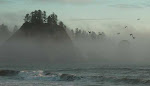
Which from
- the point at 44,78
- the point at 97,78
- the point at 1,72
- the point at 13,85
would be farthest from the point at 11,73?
the point at 13,85

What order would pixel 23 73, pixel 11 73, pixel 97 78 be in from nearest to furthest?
Result: pixel 97 78 < pixel 23 73 < pixel 11 73

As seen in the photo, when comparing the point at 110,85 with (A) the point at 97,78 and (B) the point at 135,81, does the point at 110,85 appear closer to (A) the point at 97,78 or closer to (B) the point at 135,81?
(B) the point at 135,81

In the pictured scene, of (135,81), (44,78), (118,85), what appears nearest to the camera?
(118,85)

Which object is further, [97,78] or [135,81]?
[97,78]

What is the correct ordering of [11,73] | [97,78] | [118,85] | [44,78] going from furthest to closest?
[11,73]
[44,78]
[97,78]
[118,85]

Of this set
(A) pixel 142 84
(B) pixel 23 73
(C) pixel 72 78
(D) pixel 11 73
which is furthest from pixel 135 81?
(D) pixel 11 73

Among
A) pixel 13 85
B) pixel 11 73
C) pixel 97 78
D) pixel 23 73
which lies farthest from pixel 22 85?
pixel 11 73

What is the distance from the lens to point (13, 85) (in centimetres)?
5222

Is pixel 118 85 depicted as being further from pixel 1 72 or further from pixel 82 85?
pixel 1 72

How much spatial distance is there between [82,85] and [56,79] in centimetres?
1519

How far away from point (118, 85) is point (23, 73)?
3652 cm

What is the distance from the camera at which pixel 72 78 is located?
65.1 m

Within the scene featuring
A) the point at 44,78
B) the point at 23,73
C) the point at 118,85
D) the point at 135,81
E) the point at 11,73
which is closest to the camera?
the point at 118,85

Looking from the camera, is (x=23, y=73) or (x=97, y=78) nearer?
(x=97, y=78)
